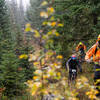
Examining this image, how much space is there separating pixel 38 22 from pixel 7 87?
24.7 metres

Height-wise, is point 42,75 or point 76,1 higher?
point 76,1

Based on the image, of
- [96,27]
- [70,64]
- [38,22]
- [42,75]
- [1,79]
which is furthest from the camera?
[38,22]

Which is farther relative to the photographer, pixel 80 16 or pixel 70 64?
pixel 80 16

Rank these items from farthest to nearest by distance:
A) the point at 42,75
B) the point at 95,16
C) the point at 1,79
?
the point at 95,16 → the point at 1,79 → the point at 42,75

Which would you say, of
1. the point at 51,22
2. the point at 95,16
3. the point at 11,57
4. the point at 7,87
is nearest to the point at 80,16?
the point at 95,16

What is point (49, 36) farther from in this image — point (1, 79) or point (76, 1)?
point (76, 1)

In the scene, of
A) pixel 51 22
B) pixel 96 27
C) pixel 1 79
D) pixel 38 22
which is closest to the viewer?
pixel 51 22

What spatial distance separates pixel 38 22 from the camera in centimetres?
3064

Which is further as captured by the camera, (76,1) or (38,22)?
(38,22)

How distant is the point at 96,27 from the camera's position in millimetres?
8406

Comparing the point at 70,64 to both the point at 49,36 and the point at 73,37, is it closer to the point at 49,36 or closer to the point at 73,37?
the point at 73,37

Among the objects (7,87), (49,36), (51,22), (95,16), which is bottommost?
(7,87)

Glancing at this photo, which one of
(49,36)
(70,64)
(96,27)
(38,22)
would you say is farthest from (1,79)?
(38,22)

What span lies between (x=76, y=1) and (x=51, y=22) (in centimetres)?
762
